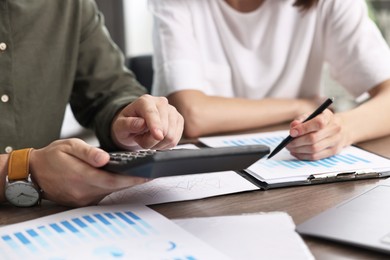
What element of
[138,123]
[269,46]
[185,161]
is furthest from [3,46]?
[269,46]

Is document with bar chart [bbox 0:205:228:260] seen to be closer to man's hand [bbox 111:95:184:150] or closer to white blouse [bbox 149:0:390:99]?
man's hand [bbox 111:95:184:150]

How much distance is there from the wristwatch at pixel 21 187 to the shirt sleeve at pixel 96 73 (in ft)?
1.60

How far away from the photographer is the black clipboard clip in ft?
2.66

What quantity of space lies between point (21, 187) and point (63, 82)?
56cm

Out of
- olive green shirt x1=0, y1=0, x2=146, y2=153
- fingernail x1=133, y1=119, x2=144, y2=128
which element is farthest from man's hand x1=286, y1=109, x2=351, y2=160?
olive green shirt x1=0, y1=0, x2=146, y2=153

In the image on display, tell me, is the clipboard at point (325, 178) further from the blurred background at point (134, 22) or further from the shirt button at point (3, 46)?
the blurred background at point (134, 22)

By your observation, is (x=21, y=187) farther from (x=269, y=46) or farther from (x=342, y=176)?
(x=269, y=46)

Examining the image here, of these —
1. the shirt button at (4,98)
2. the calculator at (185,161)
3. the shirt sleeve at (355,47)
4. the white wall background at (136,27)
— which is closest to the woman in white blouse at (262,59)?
the shirt sleeve at (355,47)

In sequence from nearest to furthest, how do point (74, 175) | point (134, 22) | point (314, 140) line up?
1. point (74, 175)
2. point (314, 140)
3. point (134, 22)

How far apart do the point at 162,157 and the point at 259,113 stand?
0.72 m

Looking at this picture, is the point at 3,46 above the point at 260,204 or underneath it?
above

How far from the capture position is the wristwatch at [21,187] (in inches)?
28.3

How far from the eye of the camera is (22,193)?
72 cm

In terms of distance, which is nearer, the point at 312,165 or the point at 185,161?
the point at 185,161
